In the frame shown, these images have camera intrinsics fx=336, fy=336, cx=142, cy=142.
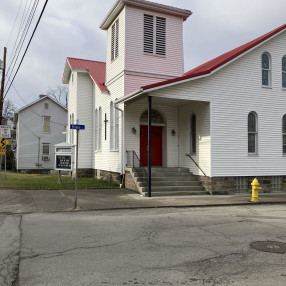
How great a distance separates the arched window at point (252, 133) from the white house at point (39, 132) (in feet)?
85.7

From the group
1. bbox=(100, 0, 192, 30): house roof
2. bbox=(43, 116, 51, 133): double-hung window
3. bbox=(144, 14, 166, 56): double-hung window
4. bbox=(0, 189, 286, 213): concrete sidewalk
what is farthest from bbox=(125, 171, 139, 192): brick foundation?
bbox=(43, 116, 51, 133): double-hung window

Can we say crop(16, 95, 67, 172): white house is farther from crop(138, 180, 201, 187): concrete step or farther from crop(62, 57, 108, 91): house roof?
crop(138, 180, 201, 187): concrete step

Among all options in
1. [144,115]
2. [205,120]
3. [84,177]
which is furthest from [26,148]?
[205,120]

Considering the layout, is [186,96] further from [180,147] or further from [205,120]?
[180,147]

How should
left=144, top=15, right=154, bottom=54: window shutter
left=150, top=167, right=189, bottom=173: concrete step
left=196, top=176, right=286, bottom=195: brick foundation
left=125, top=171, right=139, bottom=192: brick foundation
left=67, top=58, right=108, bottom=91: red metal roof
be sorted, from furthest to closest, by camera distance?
left=67, top=58, right=108, bottom=91: red metal roof < left=144, top=15, right=154, bottom=54: window shutter < left=150, top=167, right=189, bottom=173: concrete step < left=125, top=171, right=139, bottom=192: brick foundation < left=196, top=176, right=286, bottom=195: brick foundation

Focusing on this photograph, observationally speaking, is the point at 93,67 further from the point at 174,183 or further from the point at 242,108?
the point at 174,183

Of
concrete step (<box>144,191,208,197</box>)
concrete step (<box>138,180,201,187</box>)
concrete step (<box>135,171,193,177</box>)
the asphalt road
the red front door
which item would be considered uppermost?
the red front door

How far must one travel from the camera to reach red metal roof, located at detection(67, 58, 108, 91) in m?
21.2

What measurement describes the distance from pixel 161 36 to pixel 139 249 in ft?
45.4

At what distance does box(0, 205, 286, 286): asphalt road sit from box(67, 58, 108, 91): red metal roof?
12796 mm

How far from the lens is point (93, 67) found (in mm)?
23297

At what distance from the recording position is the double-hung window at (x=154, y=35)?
17375 mm

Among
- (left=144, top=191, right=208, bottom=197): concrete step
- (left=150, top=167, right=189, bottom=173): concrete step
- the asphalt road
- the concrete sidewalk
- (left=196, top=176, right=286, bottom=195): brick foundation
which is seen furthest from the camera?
(left=150, top=167, right=189, bottom=173): concrete step

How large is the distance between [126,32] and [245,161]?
856 centimetres
